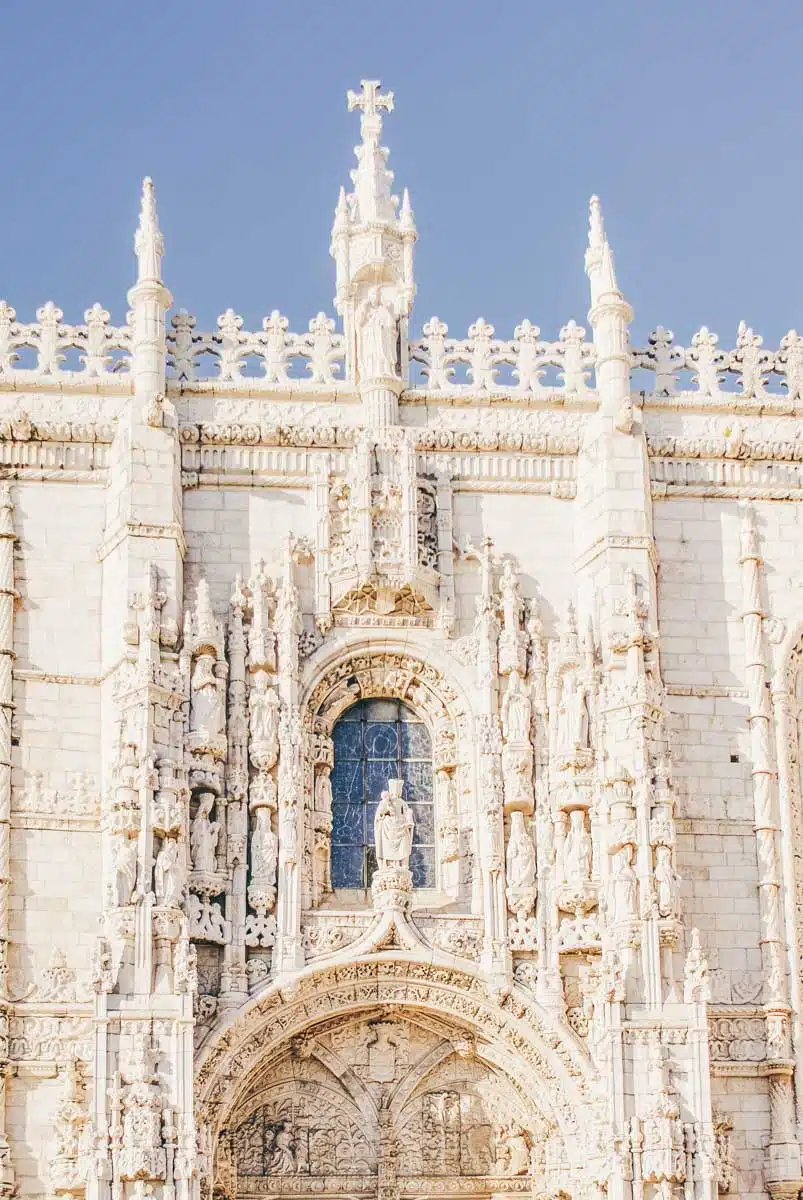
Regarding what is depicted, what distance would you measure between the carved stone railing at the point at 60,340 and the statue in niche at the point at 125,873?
14.9ft

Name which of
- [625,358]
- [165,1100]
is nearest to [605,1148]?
[165,1100]

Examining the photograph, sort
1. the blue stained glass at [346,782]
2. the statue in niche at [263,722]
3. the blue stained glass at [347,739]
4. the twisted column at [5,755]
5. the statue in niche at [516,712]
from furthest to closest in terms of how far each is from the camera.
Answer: the blue stained glass at [347,739]
the blue stained glass at [346,782]
the statue in niche at [516,712]
the statue in niche at [263,722]
the twisted column at [5,755]

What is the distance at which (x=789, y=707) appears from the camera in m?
23.6

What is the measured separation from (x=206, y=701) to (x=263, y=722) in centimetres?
52

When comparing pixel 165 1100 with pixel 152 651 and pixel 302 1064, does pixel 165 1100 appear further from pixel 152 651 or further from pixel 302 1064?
pixel 152 651

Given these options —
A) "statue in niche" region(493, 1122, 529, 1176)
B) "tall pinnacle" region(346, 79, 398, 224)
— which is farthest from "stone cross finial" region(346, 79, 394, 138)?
"statue in niche" region(493, 1122, 529, 1176)

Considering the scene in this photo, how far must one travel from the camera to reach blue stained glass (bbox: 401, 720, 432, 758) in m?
23.2

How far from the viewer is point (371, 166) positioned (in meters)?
24.2

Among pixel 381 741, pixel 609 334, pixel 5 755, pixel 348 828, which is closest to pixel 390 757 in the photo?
pixel 381 741

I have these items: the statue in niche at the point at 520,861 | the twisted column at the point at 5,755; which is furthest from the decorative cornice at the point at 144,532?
the statue in niche at the point at 520,861

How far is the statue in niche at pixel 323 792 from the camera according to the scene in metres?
22.8

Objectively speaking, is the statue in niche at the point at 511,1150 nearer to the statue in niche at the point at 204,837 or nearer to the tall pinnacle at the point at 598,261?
the statue in niche at the point at 204,837

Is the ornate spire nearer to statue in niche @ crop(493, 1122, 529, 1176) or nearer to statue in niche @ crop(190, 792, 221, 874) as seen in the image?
statue in niche @ crop(190, 792, 221, 874)

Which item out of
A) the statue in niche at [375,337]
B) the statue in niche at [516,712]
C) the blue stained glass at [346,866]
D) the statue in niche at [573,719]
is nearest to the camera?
the statue in niche at [573,719]
